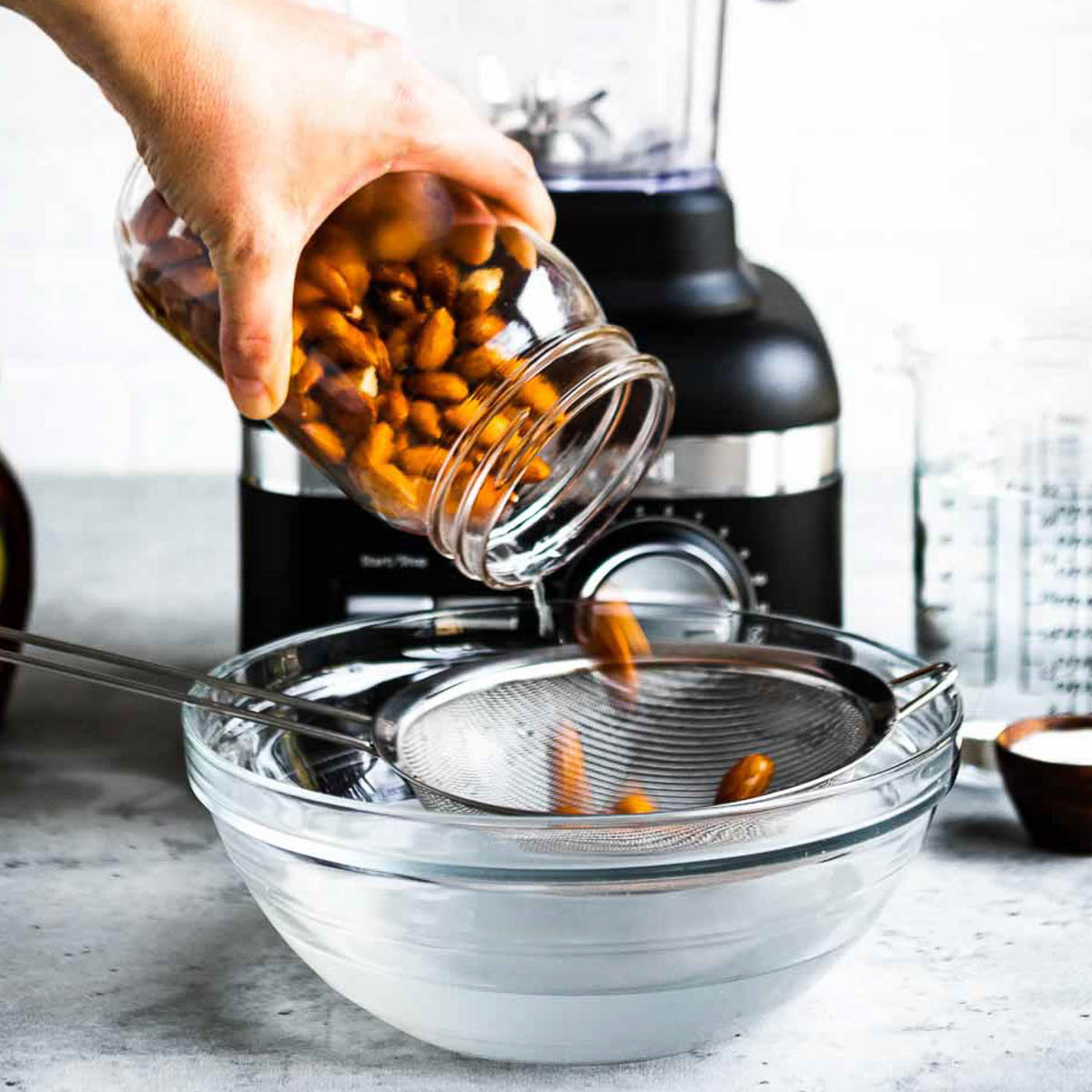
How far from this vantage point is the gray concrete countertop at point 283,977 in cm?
A: 62

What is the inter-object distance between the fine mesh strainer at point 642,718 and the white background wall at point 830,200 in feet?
2.92

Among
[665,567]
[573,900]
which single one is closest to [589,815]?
[573,900]

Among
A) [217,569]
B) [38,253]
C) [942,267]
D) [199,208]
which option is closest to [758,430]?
[199,208]

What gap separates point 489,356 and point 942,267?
109 centimetres

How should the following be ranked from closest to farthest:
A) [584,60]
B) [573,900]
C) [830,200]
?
[573,900]
[584,60]
[830,200]

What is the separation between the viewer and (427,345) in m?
0.65

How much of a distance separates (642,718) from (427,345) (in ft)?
0.79

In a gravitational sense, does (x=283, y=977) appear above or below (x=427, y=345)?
below

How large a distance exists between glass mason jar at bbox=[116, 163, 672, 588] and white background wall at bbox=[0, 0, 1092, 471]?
0.97m

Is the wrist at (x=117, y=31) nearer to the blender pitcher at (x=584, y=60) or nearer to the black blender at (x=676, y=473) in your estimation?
the black blender at (x=676, y=473)

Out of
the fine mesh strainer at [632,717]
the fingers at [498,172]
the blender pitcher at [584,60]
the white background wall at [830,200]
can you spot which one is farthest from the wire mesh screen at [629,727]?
the white background wall at [830,200]

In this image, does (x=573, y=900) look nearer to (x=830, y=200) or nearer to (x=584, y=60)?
(x=584, y=60)

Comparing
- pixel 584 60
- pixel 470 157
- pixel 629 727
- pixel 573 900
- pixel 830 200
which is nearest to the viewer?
pixel 573 900

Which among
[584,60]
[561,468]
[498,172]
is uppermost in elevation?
[584,60]
